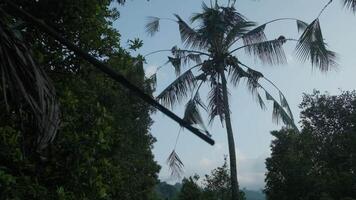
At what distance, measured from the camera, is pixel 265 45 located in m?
15.9

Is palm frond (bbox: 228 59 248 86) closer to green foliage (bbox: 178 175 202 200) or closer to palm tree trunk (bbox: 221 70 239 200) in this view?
palm tree trunk (bbox: 221 70 239 200)

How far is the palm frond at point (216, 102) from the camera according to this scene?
1591 cm

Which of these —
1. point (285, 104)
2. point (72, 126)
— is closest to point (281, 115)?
point (285, 104)

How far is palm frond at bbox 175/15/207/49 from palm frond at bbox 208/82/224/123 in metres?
1.44

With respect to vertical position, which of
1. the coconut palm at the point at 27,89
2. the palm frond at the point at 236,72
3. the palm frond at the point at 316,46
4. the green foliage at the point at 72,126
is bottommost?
the coconut palm at the point at 27,89

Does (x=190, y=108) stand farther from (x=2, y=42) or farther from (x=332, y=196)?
(x=2, y=42)

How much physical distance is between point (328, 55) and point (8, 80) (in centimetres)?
1083

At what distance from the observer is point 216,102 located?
16.1 meters

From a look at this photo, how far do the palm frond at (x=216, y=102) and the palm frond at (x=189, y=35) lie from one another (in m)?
1.44

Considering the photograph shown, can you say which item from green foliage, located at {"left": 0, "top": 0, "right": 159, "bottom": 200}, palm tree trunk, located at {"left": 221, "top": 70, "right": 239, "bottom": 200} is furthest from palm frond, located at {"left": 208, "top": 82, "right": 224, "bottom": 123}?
green foliage, located at {"left": 0, "top": 0, "right": 159, "bottom": 200}

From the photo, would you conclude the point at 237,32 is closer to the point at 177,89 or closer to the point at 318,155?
the point at 177,89

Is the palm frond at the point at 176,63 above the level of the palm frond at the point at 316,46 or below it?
above

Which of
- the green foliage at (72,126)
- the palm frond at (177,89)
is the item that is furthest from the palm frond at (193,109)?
the green foliage at (72,126)

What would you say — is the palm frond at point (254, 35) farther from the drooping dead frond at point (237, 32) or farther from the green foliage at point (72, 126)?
the green foliage at point (72, 126)
